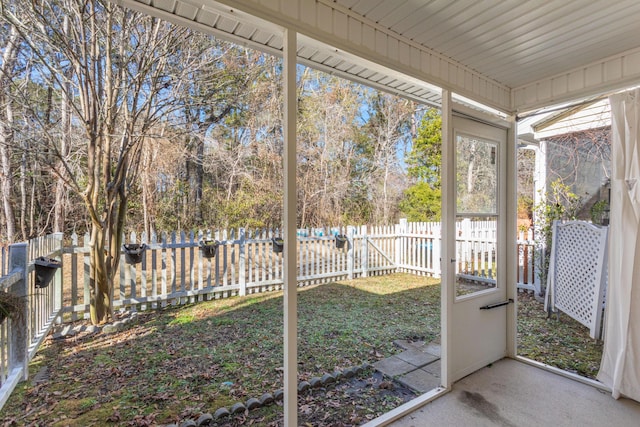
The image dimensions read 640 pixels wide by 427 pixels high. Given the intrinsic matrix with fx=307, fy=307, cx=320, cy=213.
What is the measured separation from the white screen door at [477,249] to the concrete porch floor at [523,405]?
21cm

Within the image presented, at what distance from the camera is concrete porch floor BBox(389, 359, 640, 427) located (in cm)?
197

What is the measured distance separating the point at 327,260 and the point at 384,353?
102 inches

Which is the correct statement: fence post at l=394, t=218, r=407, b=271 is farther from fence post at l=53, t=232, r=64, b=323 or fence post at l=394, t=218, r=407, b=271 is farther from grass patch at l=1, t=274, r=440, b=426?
fence post at l=53, t=232, r=64, b=323

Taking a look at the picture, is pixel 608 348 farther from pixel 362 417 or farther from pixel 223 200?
pixel 223 200

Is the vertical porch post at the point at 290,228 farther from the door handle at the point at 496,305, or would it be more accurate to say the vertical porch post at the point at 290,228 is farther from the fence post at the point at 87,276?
the fence post at the point at 87,276

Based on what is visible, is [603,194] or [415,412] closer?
[415,412]

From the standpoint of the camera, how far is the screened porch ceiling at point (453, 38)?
1613 mm

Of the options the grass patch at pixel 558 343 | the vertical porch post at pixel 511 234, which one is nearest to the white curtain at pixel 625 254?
the grass patch at pixel 558 343

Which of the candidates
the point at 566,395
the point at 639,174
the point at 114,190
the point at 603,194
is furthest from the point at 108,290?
the point at 603,194

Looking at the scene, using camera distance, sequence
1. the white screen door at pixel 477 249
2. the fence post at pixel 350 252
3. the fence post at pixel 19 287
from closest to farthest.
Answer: the fence post at pixel 19 287, the white screen door at pixel 477 249, the fence post at pixel 350 252

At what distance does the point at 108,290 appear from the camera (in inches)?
135

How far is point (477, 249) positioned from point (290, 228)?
1.93m

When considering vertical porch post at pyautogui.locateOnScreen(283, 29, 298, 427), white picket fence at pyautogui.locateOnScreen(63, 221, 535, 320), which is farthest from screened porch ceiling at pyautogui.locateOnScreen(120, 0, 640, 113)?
white picket fence at pyautogui.locateOnScreen(63, 221, 535, 320)

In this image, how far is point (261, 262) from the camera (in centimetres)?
486
